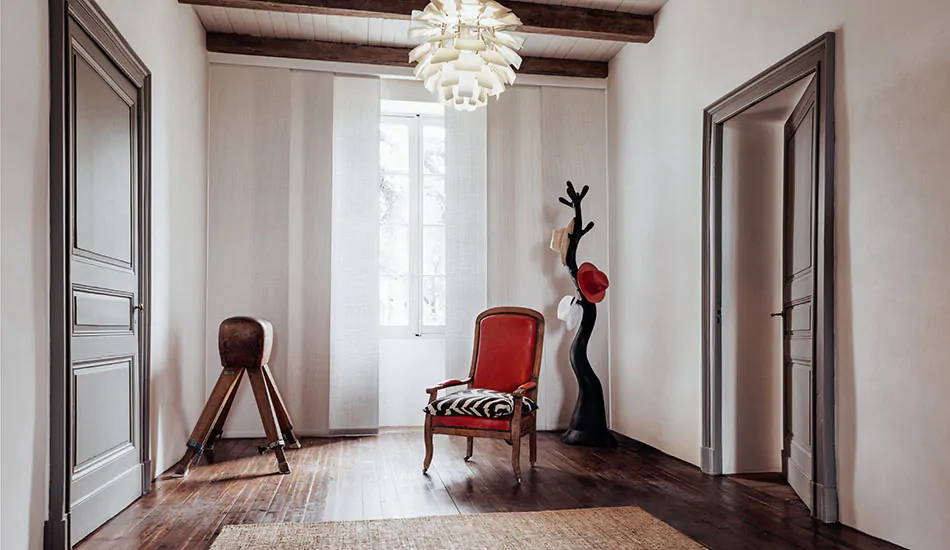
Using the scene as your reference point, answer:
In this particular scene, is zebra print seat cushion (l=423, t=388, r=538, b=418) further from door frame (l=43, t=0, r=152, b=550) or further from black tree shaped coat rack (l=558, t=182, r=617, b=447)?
door frame (l=43, t=0, r=152, b=550)

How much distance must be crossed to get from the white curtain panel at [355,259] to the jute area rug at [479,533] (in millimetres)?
2412

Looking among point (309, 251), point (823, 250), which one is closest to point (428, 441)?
point (309, 251)

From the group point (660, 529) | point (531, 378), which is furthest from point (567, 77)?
point (660, 529)

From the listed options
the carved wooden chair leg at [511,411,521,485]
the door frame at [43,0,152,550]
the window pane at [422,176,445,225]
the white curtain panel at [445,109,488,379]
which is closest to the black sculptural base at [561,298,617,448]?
the white curtain panel at [445,109,488,379]

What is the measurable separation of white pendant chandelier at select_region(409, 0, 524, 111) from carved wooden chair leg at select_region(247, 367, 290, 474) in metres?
2.00

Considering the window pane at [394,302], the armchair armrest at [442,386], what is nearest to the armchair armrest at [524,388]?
the armchair armrest at [442,386]

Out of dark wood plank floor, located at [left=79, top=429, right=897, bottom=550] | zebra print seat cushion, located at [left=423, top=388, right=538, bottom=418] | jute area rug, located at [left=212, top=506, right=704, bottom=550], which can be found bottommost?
dark wood plank floor, located at [left=79, top=429, right=897, bottom=550]

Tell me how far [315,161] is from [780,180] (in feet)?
10.7

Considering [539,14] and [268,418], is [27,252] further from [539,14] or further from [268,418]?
[539,14]

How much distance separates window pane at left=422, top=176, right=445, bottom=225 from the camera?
20.9 feet

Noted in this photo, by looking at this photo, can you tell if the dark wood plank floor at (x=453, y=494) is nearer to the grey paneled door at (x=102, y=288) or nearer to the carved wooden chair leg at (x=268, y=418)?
the carved wooden chair leg at (x=268, y=418)

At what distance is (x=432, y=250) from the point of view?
637cm

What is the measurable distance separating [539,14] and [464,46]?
180 centimetres

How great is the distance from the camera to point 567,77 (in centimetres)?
604
